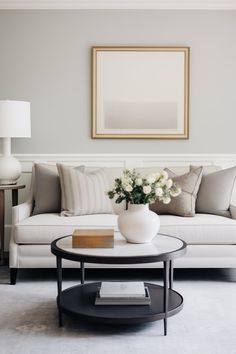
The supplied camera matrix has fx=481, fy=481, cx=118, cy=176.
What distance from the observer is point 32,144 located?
4391mm

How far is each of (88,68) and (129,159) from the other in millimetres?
904

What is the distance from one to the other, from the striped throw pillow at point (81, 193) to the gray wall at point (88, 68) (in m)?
0.65

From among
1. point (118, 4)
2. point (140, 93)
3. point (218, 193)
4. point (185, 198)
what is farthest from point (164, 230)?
point (118, 4)

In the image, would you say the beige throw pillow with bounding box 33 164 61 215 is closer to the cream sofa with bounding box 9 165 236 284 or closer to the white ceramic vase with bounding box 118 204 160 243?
the cream sofa with bounding box 9 165 236 284

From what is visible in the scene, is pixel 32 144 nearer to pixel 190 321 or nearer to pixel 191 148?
pixel 191 148

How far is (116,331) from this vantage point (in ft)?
8.34

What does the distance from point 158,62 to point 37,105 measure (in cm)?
116

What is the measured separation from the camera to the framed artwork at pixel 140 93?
170 inches

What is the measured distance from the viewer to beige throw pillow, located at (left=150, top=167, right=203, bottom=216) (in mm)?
3699

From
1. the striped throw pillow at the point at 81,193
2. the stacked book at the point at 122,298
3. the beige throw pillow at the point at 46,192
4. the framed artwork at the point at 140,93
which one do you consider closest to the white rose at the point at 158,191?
the stacked book at the point at 122,298

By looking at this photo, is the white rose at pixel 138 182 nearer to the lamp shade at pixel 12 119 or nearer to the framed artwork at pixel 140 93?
the lamp shade at pixel 12 119

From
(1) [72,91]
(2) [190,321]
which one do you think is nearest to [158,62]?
(1) [72,91]

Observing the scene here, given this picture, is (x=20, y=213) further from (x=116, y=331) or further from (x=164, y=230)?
(x=116, y=331)

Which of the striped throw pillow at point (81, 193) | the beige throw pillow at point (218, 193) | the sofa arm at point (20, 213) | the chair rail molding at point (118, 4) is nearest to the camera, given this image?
the sofa arm at point (20, 213)
